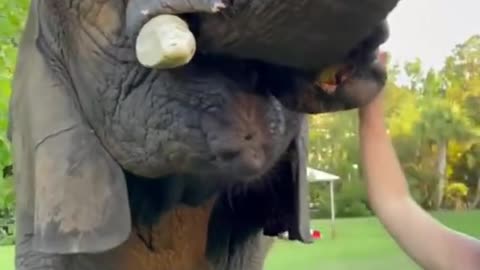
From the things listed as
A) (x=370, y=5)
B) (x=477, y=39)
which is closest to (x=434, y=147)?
(x=477, y=39)

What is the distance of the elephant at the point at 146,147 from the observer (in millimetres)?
1399

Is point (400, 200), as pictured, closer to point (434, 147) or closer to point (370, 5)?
point (370, 5)

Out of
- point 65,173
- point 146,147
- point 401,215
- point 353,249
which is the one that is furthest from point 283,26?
point 353,249

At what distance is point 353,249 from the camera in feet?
23.0

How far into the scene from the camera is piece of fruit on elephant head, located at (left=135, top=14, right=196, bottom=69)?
4.06 feet

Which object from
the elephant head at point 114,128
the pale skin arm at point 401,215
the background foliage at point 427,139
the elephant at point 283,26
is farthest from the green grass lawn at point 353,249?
the elephant at point 283,26

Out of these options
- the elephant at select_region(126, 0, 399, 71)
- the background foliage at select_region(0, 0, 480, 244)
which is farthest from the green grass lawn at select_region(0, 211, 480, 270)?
the elephant at select_region(126, 0, 399, 71)

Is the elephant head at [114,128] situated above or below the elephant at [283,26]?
below

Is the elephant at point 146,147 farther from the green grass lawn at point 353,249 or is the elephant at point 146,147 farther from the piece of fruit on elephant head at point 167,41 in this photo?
the green grass lawn at point 353,249

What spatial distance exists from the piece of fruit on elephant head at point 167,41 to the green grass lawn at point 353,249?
4.65 meters

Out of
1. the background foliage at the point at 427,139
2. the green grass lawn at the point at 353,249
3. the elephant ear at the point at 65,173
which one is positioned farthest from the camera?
the background foliage at the point at 427,139

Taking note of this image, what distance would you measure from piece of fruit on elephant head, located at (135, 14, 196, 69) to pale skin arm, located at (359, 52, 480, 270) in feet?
1.53

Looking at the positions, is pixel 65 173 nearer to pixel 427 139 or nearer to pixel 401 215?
pixel 401 215

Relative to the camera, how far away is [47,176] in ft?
5.22
